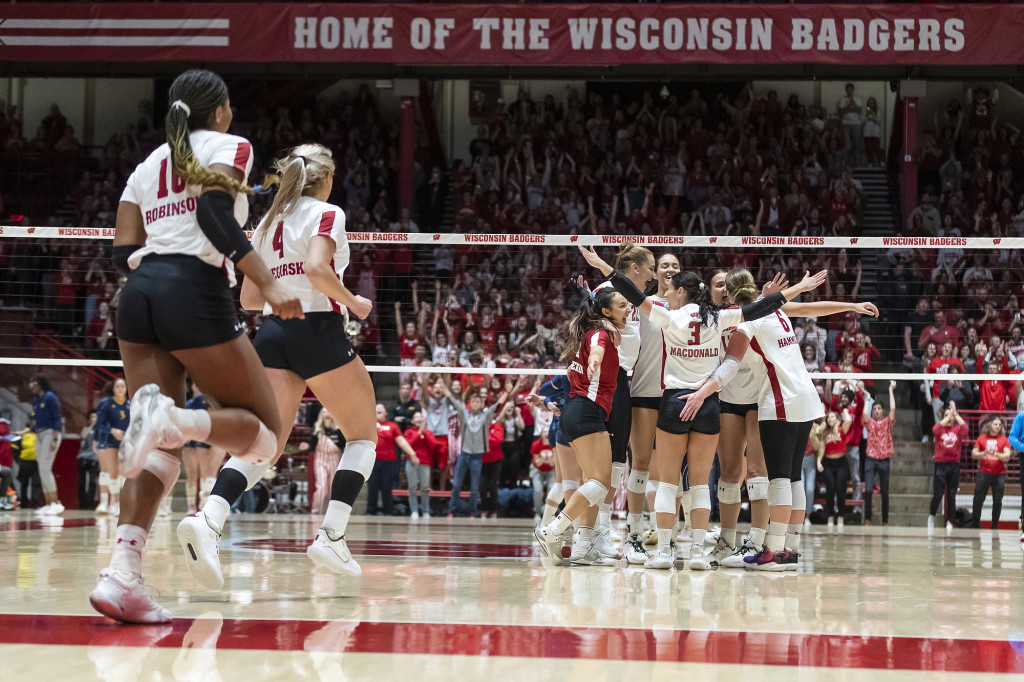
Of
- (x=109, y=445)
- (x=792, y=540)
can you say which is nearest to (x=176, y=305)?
(x=792, y=540)

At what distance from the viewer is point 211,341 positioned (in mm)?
3975

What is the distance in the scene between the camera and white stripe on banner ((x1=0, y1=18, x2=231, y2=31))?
17031mm

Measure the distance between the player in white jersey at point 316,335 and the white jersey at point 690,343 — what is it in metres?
2.18

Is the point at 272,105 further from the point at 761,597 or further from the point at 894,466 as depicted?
the point at 761,597

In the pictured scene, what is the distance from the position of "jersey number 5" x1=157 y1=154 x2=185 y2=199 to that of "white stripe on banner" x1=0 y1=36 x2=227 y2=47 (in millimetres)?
13944

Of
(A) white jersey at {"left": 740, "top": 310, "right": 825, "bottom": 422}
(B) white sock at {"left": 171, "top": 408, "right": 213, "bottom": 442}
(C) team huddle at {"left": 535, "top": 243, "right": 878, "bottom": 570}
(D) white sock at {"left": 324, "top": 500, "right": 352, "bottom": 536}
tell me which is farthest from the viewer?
(A) white jersey at {"left": 740, "top": 310, "right": 825, "bottom": 422}

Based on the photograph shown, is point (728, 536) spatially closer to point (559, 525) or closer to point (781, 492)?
point (781, 492)

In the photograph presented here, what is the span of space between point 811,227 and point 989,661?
1509 cm

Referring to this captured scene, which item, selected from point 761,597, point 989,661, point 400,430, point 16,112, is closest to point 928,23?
point 400,430

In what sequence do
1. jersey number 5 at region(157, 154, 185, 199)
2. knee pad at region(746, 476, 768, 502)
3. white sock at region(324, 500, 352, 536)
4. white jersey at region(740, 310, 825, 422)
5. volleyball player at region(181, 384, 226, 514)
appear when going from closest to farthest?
1. jersey number 5 at region(157, 154, 185, 199)
2. white sock at region(324, 500, 352, 536)
3. white jersey at region(740, 310, 825, 422)
4. knee pad at region(746, 476, 768, 502)
5. volleyball player at region(181, 384, 226, 514)

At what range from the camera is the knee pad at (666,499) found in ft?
22.4

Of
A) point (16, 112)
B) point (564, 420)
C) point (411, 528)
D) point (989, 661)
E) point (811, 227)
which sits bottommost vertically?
point (411, 528)

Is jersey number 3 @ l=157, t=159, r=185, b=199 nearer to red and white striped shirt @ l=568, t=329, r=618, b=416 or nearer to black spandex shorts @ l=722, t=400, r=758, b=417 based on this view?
red and white striped shirt @ l=568, t=329, r=618, b=416

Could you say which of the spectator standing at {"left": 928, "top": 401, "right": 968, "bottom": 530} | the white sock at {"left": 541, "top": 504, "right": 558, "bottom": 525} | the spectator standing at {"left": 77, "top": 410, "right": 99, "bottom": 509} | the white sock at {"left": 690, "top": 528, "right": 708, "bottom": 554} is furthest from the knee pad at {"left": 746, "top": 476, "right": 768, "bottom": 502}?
the spectator standing at {"left": 77, "top": 410, "right": 99, "bottom": 509}
